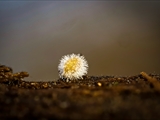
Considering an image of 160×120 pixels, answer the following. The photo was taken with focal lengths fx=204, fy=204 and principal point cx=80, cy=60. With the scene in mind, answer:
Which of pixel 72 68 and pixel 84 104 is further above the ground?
pixel 72 68

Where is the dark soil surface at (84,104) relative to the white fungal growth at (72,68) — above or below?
below

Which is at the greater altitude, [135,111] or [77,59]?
[77,59]

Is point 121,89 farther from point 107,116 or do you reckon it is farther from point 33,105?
point 33,105

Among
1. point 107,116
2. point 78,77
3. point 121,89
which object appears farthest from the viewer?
point 78,77

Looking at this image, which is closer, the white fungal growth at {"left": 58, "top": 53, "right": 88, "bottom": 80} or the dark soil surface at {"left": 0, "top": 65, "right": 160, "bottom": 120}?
the dark soil surface at {"left": 0, "top": 65, "right": 160, "bottom": 120}

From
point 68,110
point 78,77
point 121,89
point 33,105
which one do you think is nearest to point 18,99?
point 33,105

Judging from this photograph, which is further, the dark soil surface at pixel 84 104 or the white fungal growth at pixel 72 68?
the white fungal growth at pixel 72 68

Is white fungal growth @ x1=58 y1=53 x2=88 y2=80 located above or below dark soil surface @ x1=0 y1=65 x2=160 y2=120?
above

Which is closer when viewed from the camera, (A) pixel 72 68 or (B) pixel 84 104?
(B) pixel 84 104
